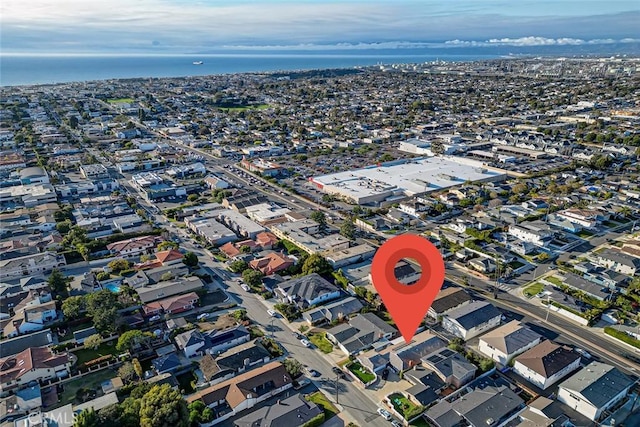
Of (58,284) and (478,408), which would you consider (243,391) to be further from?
(58,284)

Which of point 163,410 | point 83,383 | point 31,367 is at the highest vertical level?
point 163,410

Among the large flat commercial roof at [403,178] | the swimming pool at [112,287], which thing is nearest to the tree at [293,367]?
the swimming pool at [112,287]

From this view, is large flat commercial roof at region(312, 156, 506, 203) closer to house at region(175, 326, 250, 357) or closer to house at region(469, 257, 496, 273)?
house at region(469, 257, 496, 273)

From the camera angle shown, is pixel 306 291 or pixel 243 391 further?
pixel 306 291

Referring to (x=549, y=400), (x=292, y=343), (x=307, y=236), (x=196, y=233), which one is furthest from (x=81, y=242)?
(x=549, y=400)

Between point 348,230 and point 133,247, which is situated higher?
point 348,230

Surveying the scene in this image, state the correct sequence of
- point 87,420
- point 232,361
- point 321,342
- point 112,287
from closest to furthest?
point 87,420
point 232,361
point 321,342
point 112,287

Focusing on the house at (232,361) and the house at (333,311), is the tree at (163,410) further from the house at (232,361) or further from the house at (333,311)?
the house at (333,311)

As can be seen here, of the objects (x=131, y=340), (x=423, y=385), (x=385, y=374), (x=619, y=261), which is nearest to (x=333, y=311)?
(x=385, y=374)
